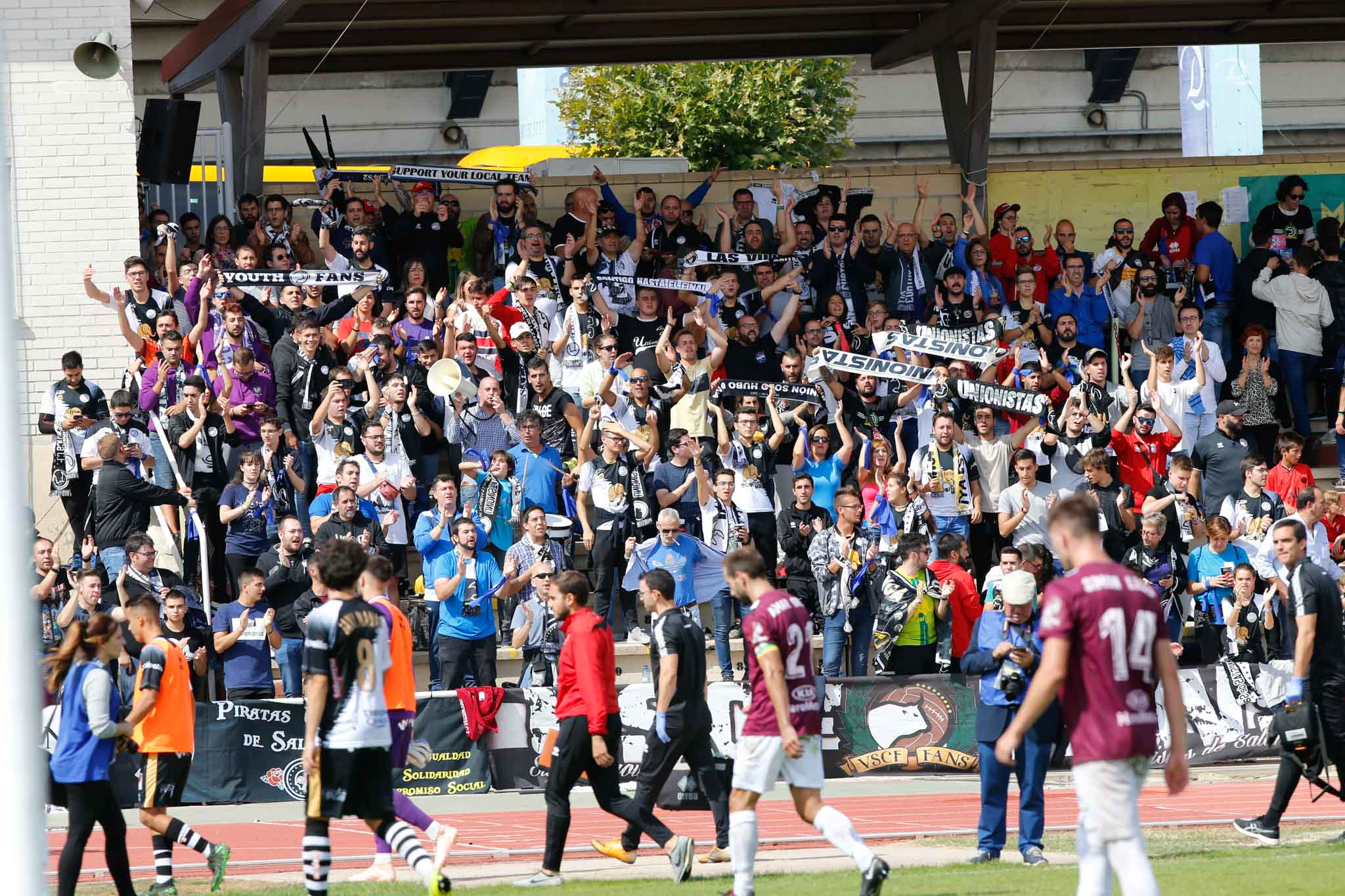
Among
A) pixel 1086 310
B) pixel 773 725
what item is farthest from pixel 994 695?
pixel 1086 310

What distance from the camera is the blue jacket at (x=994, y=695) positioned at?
10375 mm

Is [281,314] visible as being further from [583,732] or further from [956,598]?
[583,732]

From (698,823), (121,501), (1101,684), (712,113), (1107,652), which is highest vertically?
(712,113)

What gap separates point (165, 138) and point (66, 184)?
3.76ft

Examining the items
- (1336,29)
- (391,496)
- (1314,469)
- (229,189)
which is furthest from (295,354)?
(1336,29)

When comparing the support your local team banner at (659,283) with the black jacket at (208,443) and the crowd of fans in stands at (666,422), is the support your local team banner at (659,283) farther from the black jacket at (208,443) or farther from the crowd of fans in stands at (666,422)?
the black jacket at (208,443)

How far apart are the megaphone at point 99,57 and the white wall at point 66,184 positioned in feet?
0.20

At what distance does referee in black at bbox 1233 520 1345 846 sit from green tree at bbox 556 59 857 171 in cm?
2500

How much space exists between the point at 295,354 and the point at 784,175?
7942mm

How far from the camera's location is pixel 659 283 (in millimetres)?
18922

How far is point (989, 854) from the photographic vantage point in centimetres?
1053

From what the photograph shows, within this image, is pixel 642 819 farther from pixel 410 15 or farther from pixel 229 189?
pixel 410 15

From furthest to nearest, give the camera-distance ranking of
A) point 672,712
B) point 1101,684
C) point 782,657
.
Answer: point 672,712 → point 782,657 → point 1101,684

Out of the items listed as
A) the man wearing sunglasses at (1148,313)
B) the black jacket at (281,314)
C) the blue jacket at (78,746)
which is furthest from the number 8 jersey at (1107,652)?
the man wearing sunglasses at (1148,313)
